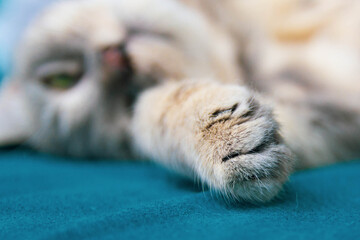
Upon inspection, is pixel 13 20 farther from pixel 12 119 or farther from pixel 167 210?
pixel 167 210

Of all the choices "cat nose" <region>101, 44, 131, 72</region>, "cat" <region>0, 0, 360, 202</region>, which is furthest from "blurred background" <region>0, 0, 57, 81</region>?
"cat nose" <region>101, 44, 131, 72</region>

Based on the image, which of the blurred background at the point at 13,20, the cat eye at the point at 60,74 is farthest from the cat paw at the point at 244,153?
the blurred background at the point at 13,20

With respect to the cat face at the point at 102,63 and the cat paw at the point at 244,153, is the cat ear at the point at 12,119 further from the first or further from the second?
the cat paw at the point at 244,153

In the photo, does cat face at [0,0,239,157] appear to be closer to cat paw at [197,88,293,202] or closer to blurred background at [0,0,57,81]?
blurred background at [0,0,57,81]

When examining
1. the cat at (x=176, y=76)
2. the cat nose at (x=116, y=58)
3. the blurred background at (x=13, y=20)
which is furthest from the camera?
the blurred background at (x=13, y=20)

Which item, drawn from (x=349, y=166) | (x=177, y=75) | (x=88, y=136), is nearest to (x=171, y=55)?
(x=177, y=75)

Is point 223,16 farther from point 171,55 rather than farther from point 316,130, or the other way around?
point 316,130
